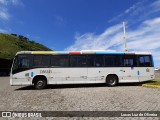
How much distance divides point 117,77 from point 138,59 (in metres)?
2.47

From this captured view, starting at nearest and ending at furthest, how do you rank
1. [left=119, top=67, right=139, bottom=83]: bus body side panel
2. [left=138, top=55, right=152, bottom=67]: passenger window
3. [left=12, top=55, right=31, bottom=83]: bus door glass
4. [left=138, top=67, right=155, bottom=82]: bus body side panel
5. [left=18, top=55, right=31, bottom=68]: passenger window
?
[left=12, top=55, right=31, bottom=83]: bus door glass, [left=18, top=55, right=31, bottom=68]: passenger window, [left=119, top=67, right=139, bottom=83]: bus body side panel, [left=138, top=67, right=155, bottom=82]: bus body side panel, [left=138, top=55, right=152, bottom=67]: passenger window

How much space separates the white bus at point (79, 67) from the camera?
1455 centimetres

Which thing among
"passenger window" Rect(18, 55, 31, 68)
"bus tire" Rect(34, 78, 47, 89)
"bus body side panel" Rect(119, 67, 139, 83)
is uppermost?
"passenger window" Rect(18, 55, 31, 68)

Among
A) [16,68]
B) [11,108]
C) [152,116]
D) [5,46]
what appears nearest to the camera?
[152,116]

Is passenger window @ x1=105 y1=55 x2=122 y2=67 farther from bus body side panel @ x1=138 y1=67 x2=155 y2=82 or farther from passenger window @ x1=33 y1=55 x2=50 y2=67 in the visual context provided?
passenger window @ x1=33 y1=55 x2=50 y2=67

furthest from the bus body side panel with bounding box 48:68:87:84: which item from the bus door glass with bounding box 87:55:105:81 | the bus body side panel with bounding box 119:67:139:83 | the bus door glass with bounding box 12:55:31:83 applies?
the bus body side panel with bounding box 119:67:139:83

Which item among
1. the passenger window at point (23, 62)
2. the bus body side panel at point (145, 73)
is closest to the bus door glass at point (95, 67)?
the bus body side panel at point (145, 73)

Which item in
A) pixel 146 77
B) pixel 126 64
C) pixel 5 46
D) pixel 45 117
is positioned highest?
pixel 5 46

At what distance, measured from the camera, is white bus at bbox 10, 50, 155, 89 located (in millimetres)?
14547

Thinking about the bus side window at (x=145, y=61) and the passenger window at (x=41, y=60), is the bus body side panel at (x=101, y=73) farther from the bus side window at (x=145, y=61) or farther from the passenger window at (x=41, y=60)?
the passenger window at (x=41, y=60)

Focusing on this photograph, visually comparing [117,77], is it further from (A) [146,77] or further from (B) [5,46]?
(B) [5,46]

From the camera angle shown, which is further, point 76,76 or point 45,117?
point 76,76

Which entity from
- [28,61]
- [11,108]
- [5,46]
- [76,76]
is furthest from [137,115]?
[5,46]

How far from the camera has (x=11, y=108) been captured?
7.79m
